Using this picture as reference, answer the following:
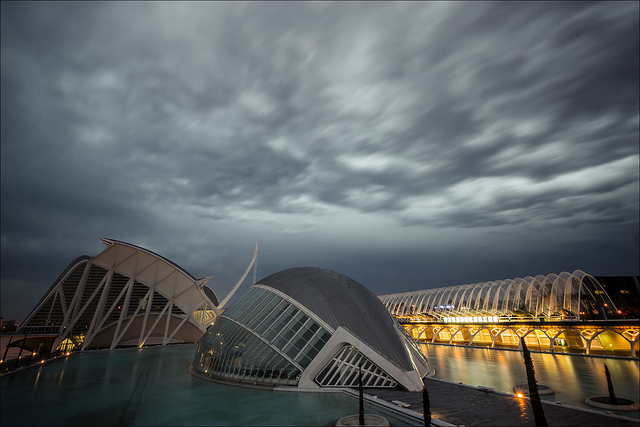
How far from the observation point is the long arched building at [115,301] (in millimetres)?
48469

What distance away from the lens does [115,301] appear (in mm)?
50281

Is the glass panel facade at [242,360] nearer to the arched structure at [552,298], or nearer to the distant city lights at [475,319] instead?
the arched structure at [552,298]

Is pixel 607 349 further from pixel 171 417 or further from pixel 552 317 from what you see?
pixel 171 417

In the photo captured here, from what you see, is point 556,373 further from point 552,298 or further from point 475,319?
point 475,319

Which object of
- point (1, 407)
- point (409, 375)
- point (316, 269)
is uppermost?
point (316, 269)

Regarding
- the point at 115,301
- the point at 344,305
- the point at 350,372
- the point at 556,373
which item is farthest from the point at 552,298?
the point at 115,301

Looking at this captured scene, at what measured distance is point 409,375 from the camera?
19906mm

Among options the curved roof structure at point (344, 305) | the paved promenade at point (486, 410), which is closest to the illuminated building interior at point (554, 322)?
the paved promenade at point (486, 410)

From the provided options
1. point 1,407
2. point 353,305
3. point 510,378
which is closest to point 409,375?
point 353,305

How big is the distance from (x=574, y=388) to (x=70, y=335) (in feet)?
207

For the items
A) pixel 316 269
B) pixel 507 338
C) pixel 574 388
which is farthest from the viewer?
pixel 507 338

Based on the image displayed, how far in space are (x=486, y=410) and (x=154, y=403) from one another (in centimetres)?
1819

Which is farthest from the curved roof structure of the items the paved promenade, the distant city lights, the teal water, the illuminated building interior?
the distant city lights

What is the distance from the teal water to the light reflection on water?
503 inches
